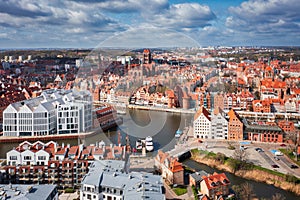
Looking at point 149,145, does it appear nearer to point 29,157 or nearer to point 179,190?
point 179,190

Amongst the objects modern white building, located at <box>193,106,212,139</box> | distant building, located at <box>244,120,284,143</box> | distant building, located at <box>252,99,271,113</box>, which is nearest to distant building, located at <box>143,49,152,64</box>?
modern white building, located at <box>193,106,212,139</box>

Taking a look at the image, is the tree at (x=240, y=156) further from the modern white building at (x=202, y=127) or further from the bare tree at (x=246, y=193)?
the modern white building at (x=202, y=127)

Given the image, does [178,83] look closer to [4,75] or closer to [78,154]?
[78,154]

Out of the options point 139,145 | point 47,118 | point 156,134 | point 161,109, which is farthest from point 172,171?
point 161,109

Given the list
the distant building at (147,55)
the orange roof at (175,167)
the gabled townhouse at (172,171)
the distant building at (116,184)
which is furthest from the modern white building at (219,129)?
the distant building at (116,184)

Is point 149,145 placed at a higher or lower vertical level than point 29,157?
lower

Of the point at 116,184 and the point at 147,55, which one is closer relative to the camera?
the point at 116,184

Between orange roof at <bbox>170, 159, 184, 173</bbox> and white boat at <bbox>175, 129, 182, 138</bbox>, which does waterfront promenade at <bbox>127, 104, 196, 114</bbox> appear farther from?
orange roof at <bbox>170, 159, 184, 173</bbox>
